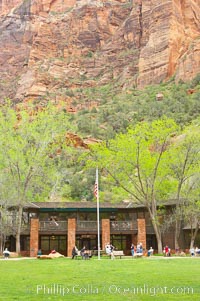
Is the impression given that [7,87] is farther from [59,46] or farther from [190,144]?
[190,144]

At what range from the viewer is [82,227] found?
46.4 metres

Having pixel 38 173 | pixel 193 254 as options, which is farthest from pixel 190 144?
pixel 38 173

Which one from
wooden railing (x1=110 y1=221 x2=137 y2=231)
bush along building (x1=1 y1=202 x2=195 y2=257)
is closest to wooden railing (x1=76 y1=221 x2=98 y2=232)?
bush along building (x1=1 y1=202 x2=195 y2=257)

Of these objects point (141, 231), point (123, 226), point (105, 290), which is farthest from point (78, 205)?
point (105, 290)

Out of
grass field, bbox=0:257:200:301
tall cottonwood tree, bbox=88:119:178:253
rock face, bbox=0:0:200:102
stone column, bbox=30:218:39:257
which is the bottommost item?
grass field, bbox=0:257:200:301

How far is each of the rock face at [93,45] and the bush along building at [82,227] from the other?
2545 inches

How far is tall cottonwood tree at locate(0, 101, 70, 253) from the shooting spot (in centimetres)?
3694

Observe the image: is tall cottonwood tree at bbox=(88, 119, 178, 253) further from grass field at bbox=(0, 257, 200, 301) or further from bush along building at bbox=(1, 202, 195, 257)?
grass field at bbox=(0, 257, 200, 301)

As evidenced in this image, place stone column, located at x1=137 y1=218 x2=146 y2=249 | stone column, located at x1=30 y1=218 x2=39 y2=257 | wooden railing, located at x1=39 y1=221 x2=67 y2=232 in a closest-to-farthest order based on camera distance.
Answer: stone column, located at x1=30 y1=218 x2=39 y2=257 → stone column, located at x1=137 y1=218 x2=146 y2=249 → wooden railing, located at x1=39 y1=221 x2=67 y2=232

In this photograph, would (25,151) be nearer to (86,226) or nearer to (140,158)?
(140,158)

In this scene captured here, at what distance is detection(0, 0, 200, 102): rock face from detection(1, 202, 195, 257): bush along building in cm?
6463

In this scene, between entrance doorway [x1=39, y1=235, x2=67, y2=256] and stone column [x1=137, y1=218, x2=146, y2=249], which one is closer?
stone column [x1=137, y1=218, x2=146, y2=249]

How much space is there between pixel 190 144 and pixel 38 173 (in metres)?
13.2

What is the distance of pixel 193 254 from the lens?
35281 millimetres
